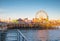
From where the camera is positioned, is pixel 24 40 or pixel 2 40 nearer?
pixel 24 40

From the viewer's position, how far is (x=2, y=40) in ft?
6.29

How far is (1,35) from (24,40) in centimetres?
40

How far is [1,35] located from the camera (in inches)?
75.1

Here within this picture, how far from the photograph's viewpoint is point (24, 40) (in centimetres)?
158

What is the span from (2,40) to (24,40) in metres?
0.41

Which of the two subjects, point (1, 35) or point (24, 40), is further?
point (1, 35)

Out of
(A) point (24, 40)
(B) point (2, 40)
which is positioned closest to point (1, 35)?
(B) point (2, 40)

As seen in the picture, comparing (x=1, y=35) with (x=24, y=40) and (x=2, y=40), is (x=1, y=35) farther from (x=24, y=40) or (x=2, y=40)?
(x=24, y=40)

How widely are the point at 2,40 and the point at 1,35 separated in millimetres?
50
